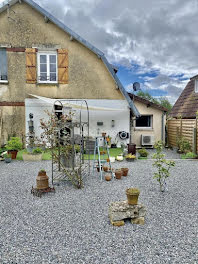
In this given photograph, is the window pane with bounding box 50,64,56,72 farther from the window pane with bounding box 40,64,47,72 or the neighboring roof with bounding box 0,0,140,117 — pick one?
the neighboring roof with bounding box 0,0,140,117

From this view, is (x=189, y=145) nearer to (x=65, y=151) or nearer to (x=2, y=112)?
(x=65, y=151)

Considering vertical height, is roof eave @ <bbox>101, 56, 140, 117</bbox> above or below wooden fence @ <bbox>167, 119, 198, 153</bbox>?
above

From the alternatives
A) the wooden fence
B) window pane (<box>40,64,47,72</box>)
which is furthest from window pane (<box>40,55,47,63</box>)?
the wooden fence

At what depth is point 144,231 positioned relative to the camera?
11.3 ft

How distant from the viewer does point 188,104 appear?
1230cm

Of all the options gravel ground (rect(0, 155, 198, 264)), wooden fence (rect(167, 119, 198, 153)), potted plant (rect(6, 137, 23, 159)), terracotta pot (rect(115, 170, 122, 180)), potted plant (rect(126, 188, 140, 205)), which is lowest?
gravel ground (rect(0, 155, 198, 264))

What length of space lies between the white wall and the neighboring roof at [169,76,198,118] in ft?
11.8

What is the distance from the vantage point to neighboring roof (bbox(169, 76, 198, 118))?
37.4ft

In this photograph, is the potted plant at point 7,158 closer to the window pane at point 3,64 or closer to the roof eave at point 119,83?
the window pane at point 3,64

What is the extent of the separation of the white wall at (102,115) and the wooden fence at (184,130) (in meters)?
3.21

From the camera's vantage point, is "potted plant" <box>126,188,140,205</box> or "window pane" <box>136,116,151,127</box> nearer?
"potted plant" <box>126,188,140,205</box>

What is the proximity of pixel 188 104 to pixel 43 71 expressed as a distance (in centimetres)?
899

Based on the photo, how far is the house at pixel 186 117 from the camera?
35.1 feet

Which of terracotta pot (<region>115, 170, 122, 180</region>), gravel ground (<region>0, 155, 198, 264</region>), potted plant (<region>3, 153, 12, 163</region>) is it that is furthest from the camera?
potted plant (<region>3, 153, 12, 163</region>)
